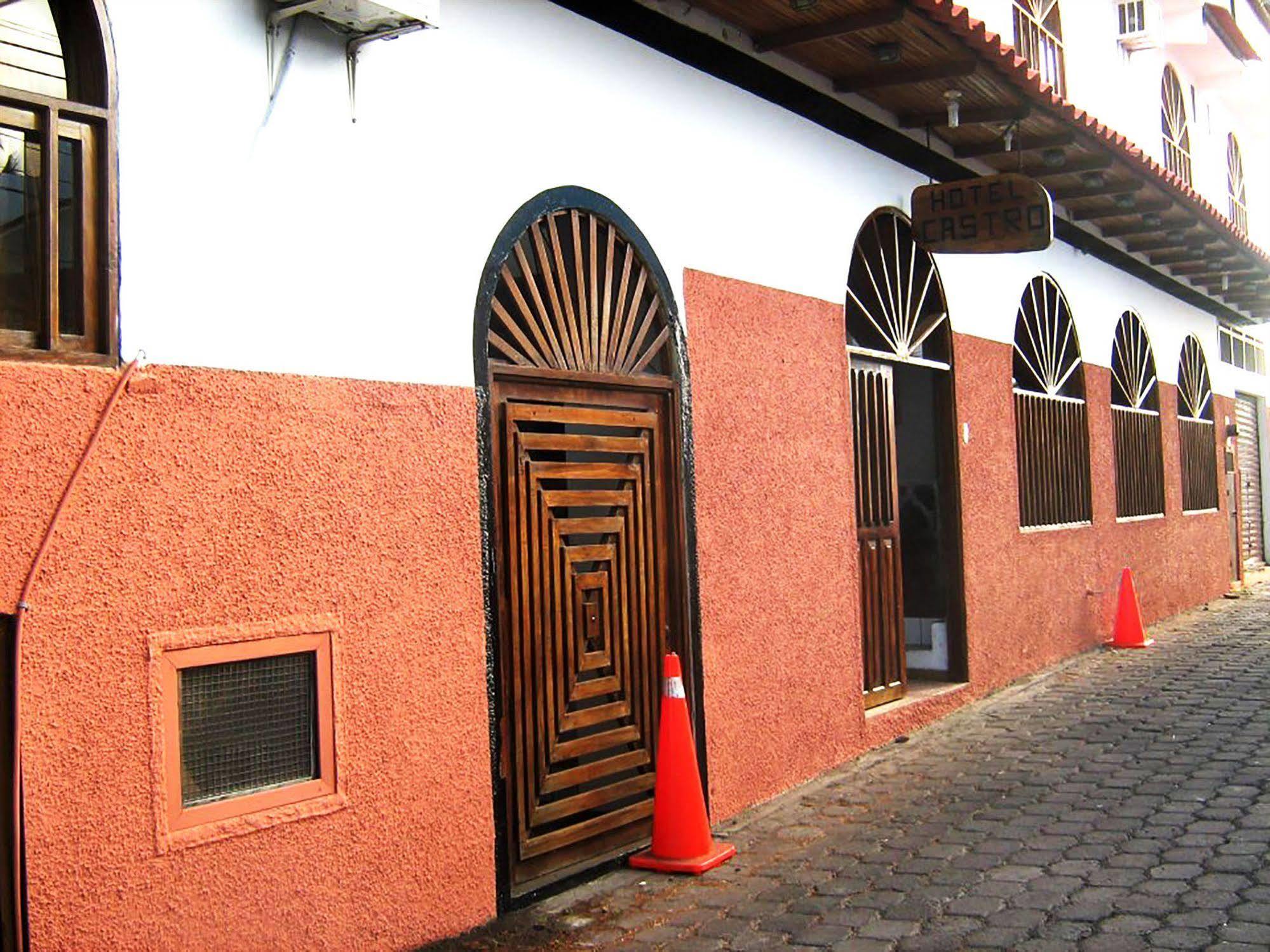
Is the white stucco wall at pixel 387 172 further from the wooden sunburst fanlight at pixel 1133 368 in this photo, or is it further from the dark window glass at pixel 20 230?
the wooden sunburst fanlight at pixel 1133 368

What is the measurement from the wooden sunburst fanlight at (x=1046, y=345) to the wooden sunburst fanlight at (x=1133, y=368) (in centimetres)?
128

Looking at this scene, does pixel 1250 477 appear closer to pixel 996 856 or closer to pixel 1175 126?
pixel 1175 126

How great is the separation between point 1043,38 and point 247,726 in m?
10.3

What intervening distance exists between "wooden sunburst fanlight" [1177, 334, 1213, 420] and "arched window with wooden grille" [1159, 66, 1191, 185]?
2.06 m

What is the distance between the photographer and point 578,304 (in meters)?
5.82

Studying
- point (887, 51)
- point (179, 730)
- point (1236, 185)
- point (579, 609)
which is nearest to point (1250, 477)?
point (1236, 185)

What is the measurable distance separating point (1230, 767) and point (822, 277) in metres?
3.46

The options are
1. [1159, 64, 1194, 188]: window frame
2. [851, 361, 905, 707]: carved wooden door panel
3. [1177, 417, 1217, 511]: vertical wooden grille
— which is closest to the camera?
[851, 361, 905, 707]: carved wooden door panel

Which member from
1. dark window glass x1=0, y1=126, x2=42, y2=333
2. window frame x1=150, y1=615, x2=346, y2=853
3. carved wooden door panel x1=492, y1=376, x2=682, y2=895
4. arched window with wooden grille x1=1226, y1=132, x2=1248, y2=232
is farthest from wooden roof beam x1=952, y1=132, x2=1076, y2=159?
arched window with wooden grille x1=1226, y1=132, x2=1248, y2=232

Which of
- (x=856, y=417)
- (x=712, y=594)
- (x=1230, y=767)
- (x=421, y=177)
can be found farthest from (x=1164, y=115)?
(x=421, y=177)

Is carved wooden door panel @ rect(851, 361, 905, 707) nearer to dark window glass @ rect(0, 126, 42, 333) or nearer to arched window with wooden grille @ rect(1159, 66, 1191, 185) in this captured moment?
dark window glass @ rect(0, 126, 42, 333)

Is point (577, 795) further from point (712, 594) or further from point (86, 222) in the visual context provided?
point (86, 222)

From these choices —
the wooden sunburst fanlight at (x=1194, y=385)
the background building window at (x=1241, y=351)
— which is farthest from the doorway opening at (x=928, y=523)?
the background building window at (x=1241, y=351)

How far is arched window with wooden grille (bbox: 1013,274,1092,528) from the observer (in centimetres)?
1096
